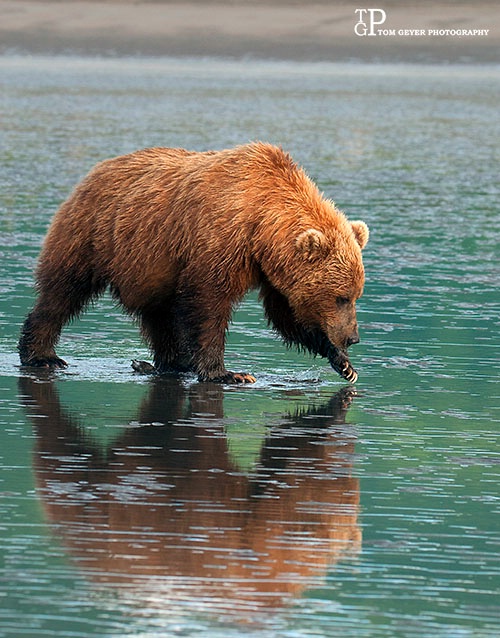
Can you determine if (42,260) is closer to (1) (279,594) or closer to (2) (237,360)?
(2) (237,360)

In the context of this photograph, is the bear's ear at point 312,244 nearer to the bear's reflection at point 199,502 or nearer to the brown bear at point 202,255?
the brown bear at point 202,255

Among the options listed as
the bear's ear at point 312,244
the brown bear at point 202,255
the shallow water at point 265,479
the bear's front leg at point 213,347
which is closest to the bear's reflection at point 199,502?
the shallow water at point 265,479

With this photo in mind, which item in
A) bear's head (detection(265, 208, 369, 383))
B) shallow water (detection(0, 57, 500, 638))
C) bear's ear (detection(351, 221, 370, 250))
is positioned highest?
bear's ear (detection(351, 221, 370, 250))

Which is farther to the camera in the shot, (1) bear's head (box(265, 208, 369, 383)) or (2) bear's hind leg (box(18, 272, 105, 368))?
(2) bear's hind leg (box(18, 272, 105, 368))

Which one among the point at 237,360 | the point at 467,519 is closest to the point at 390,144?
the point at 237,360

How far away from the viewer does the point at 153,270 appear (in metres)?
10.7

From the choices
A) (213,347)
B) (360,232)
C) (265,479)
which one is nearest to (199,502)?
(265,479)

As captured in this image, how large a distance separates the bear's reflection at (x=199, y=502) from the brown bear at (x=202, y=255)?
0.78 meters

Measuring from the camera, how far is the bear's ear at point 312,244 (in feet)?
33.3

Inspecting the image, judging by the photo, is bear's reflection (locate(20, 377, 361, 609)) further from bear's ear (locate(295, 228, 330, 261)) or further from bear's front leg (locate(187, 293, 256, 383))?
bear's ear (locate(295, 228, 330, 261))

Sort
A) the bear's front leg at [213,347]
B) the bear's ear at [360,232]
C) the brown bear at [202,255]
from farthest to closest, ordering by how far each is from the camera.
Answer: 1. the bear's ear at [360,232]
2. the bear's front leg at [213,347]
3. the brown bear at [202,255]

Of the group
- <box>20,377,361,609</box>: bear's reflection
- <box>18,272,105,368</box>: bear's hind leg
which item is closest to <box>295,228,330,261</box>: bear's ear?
<box>20,377,361,609</box>: bear's reflection

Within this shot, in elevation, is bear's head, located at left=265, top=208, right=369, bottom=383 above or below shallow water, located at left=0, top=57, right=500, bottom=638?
above

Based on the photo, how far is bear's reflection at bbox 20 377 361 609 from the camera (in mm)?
6473
